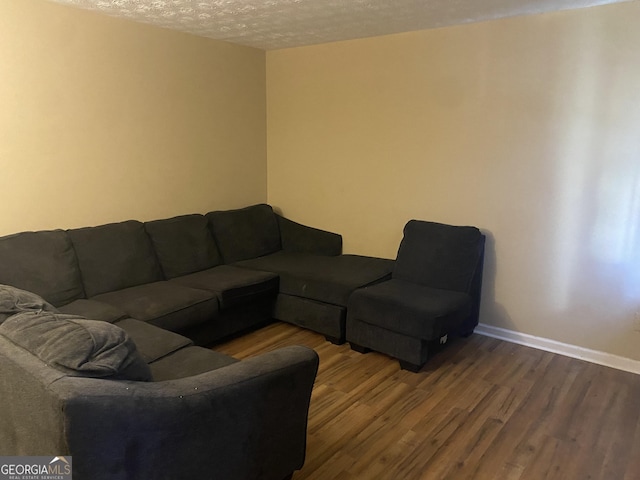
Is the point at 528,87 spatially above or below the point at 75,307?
above

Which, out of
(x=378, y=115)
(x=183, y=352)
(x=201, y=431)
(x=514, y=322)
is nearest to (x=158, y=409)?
(x=201, y=431)

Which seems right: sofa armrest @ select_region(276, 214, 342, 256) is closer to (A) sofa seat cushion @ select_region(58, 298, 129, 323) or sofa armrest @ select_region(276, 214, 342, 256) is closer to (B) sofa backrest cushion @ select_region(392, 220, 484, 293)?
(B) sofa backrest cushion @ select_region(392, 220, 484, 293)

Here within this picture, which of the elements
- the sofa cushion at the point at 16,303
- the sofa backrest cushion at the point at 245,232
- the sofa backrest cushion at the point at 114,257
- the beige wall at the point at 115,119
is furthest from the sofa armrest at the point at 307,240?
the sofa cushion at the point at 16,303

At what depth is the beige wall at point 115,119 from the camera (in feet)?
10.1

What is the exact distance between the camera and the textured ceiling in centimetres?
309

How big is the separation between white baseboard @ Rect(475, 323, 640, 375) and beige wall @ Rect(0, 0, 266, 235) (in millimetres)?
2618

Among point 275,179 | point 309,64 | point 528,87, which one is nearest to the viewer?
point 528,87

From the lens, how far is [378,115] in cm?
413

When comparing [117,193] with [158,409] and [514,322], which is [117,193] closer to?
[158,409]

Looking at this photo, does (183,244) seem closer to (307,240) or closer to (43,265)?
(43,265)

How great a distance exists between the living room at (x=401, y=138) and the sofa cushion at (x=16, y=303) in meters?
1.47

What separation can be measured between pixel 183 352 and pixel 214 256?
1.69 m

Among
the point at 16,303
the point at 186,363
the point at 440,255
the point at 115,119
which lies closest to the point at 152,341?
the point at 186,363

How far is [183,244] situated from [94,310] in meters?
1.08
